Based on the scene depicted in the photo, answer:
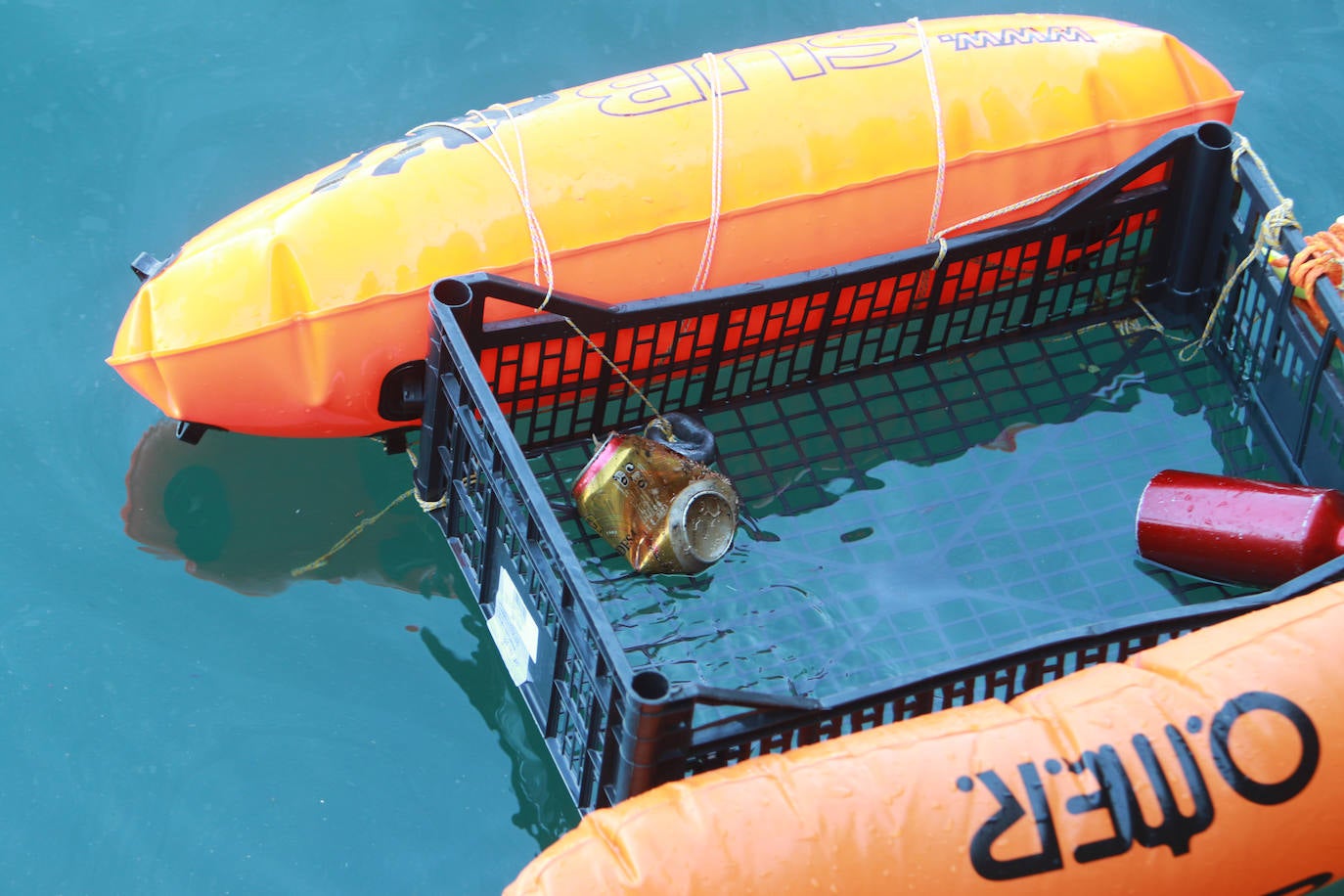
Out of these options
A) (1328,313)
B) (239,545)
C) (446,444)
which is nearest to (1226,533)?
(1328,313)

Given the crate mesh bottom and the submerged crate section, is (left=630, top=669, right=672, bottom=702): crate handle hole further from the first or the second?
the crate mesh bottom

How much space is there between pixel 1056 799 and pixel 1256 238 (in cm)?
151

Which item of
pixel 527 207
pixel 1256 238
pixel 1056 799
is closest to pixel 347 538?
pixel 527 207

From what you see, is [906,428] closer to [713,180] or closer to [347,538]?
[713,180]

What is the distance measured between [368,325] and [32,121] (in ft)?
4.77

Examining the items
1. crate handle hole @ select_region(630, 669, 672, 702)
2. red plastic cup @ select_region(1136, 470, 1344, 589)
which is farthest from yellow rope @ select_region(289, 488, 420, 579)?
red plastic cup @ select_region(1136, 470, 1344, 589)

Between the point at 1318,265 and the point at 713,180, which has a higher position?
the point at 713,180

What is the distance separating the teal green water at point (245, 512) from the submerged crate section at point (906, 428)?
Result: 21 centimetres

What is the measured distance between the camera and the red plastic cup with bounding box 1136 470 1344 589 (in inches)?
113

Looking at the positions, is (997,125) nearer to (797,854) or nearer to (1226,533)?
(1226,533)

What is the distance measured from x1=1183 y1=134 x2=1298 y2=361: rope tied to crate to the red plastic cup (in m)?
0.45

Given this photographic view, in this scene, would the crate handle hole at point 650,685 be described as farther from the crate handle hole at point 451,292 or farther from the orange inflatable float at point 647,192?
the orange inflatable float at point 647,192

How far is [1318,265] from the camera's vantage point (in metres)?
3.01

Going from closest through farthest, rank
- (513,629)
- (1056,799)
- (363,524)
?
1. (1056,799)
2. (513,629)
3. (363,524)
